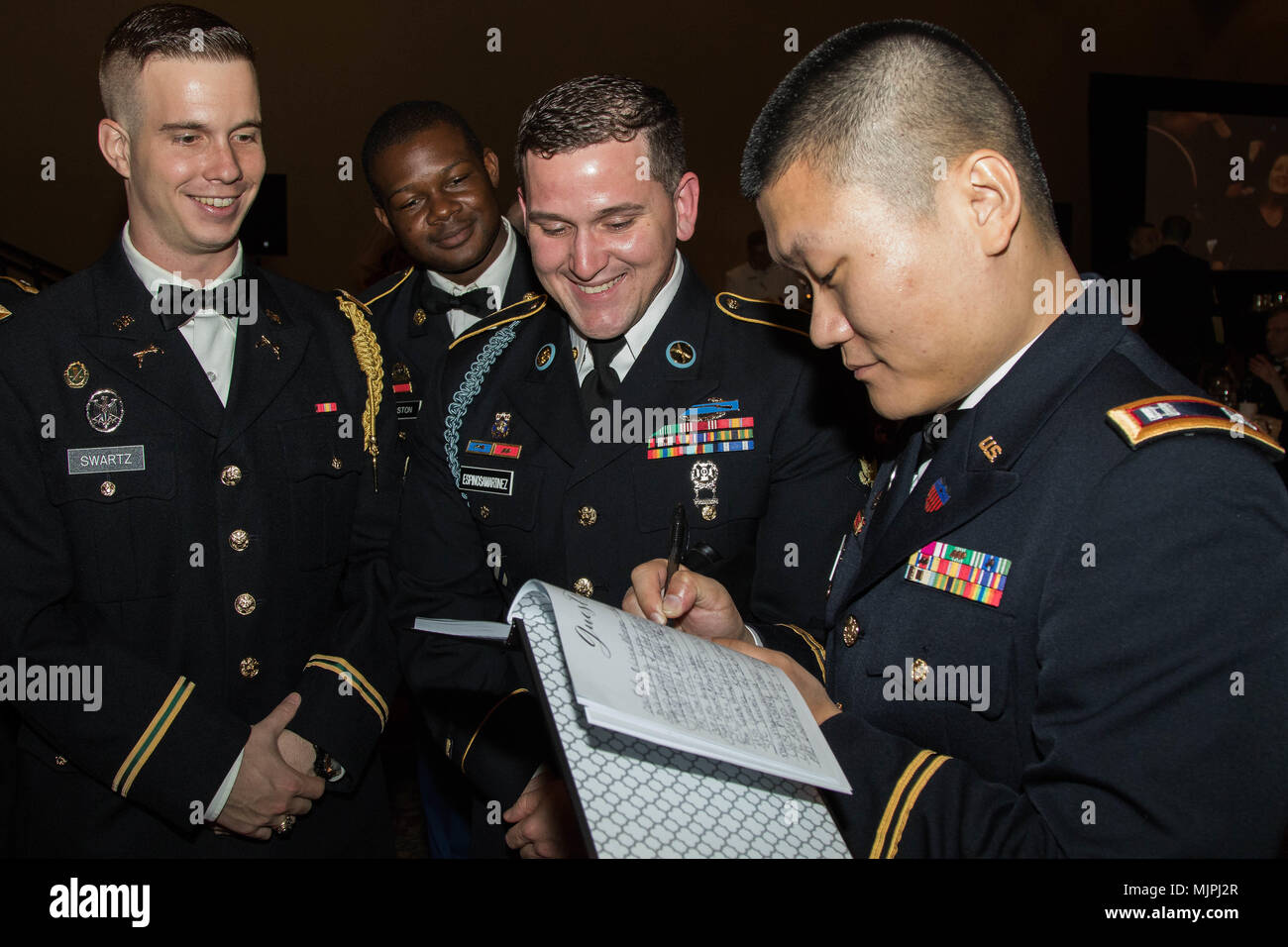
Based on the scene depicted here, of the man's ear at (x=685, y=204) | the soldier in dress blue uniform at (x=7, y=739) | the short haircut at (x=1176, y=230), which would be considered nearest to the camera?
the man's ear at (x=685, y=204)

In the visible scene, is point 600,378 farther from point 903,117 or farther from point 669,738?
point 669,738

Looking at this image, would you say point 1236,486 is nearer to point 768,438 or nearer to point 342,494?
point 768,438

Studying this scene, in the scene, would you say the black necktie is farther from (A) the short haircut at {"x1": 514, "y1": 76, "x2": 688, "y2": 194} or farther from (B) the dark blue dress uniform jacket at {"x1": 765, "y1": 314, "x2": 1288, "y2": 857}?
(B) the dark blue dress uniform jacket at {"x1": 765, "y1": 314, "x2": 1288, "y2": 857}

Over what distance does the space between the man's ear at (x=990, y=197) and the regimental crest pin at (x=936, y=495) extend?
0.28m

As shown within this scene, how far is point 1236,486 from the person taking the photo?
898 mm

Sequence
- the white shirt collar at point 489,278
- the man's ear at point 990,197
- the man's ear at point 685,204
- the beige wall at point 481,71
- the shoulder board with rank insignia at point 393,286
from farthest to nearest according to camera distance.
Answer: the beige wall at point 481,71, the shoulder board with rank insignia at point 393,286, the white shirt collar at point 489,278, the man's ear at point 685,204, the man's ear at point 990,197

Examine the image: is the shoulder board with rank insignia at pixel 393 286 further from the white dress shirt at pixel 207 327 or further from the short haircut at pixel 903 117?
the short haircut at pixel 903 117

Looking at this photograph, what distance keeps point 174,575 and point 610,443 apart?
0.78 metres

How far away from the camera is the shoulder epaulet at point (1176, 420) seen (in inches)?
36.9

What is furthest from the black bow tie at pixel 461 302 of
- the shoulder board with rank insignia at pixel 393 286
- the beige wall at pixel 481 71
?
the beige wall at pixel 481 71

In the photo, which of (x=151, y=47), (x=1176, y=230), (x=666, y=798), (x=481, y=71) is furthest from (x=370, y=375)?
→ (x=1176, y=230)

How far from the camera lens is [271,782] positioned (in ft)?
5.38

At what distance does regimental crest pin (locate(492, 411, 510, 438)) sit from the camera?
68.4 inches
